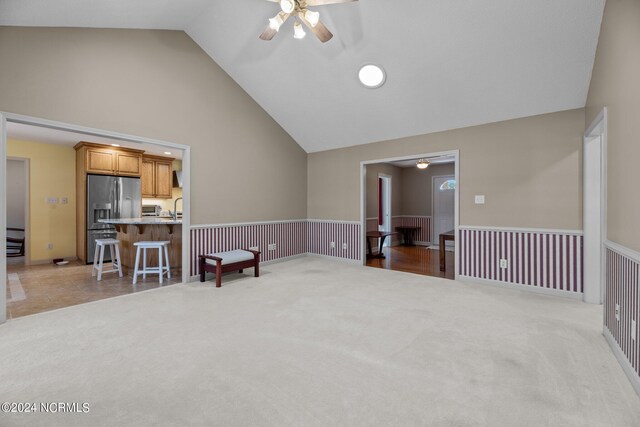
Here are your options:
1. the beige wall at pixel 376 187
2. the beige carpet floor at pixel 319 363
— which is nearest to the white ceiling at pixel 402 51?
the beige wall at pixel 376 187

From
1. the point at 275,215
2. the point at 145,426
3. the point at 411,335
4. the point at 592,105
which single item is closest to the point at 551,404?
the point at 411,335

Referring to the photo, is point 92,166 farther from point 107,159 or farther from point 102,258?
point 102,258

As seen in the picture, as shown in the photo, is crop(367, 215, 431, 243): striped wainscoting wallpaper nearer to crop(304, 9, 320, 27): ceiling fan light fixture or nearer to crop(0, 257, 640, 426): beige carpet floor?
crop(0, 257, 640, 426): beige carpet floor

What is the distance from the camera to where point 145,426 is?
1489mm

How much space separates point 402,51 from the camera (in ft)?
11.8

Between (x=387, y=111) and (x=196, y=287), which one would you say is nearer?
(x=196, y=287)

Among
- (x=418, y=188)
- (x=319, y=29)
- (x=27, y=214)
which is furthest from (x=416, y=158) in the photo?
(x=27, y=214)

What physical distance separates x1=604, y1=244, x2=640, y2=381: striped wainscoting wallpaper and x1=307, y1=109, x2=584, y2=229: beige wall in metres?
1.35

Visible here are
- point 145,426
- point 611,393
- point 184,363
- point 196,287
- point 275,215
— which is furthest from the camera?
point 275,215

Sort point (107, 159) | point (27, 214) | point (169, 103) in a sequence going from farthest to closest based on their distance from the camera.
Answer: point (107, 159), point (27, 214), point (169, 103)

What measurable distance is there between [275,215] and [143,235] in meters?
2.25

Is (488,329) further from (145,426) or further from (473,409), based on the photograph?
(145,426)

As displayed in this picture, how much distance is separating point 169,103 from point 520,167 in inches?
190

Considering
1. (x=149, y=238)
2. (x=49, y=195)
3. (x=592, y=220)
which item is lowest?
(x=149, y=238)
